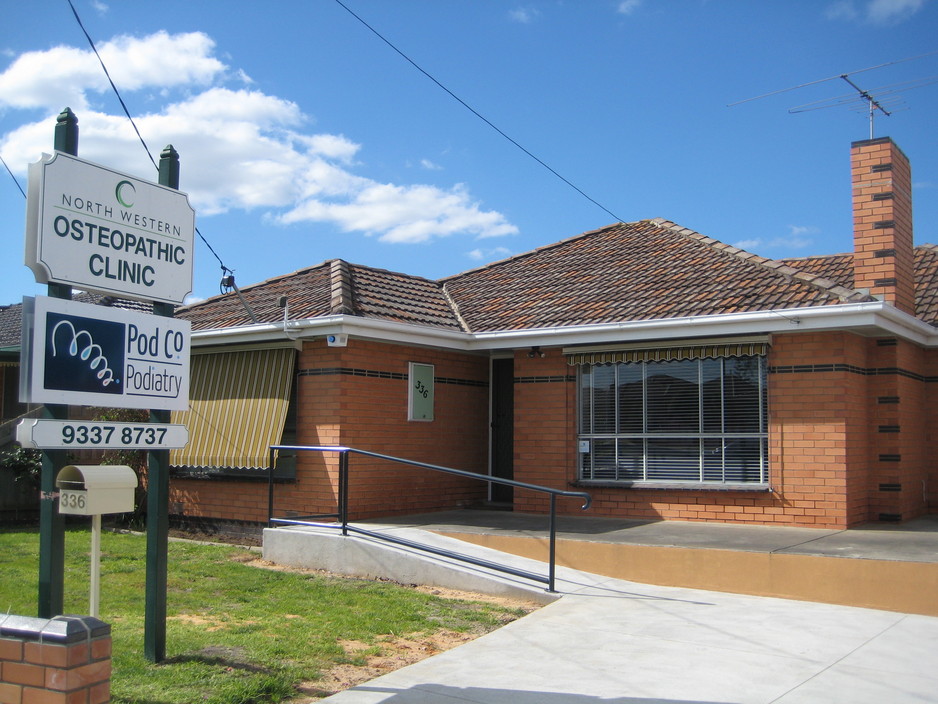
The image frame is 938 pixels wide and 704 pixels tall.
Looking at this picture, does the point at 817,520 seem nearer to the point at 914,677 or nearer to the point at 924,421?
the point at 924,421

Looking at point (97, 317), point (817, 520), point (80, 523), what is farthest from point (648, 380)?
point (80, 523)

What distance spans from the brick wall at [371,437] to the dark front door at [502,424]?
0.26 m

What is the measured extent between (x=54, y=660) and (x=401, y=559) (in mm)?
5599

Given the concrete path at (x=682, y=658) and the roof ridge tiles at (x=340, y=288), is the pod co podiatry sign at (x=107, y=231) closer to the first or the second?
the concrete path at (x=682, y=658)

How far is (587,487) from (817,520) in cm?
309

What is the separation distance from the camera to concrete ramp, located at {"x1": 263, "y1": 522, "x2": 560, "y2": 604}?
8930 mm

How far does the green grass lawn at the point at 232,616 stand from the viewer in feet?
19.1

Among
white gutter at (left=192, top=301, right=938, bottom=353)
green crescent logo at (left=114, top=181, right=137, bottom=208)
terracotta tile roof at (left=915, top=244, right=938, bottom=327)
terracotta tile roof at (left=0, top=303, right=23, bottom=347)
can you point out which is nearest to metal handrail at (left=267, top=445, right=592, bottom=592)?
white gutter at (left=192, top=301, right=938, bottom=353)

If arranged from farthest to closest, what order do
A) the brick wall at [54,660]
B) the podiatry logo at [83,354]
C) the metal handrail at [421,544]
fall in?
the metal handrail at [421,544] < the podiatry logo at [83,354] < the brick wall at [54,660]

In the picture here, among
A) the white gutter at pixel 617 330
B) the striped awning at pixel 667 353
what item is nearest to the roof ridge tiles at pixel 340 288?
the white gutter at pixel 617 330

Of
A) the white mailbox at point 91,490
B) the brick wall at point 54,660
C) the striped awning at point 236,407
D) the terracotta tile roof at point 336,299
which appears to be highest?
the terracotta tile roof at point 336,299

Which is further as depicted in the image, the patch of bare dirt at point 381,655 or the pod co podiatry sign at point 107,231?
the patch of bare dirt at point 381,655

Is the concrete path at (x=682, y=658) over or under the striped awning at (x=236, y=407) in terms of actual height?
under

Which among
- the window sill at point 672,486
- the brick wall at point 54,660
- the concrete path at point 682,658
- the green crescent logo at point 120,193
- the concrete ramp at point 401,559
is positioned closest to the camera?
the brick wall at point 54,660
